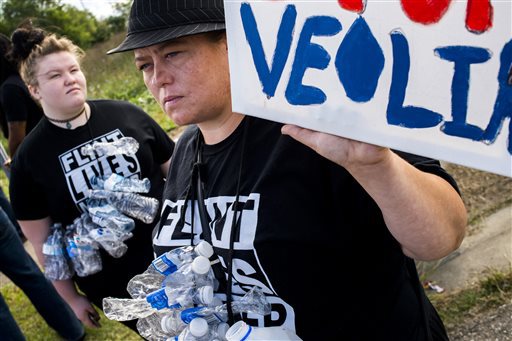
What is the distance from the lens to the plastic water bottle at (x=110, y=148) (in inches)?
79.1

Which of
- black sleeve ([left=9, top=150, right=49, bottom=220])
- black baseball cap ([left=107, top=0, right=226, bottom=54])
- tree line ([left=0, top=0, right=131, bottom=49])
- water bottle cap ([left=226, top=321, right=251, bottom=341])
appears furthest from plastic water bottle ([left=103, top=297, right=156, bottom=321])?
tree line ([left=0, top=0, right=131, bottom=49])

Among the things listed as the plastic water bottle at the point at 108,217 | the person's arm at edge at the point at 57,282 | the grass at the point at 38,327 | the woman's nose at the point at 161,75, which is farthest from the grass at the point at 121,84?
the woman's nose at the point at 161,75

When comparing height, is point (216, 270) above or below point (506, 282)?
above

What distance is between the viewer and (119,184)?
1968mm

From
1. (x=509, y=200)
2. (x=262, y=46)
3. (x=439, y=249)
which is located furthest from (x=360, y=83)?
(x=509, y=200)

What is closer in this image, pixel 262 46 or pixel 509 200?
pixel 262 46

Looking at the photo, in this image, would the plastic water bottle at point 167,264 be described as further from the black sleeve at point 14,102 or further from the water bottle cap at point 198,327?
the black sleeve at point 14,102

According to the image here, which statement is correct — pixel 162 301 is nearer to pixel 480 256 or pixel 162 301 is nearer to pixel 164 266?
pixel 164 266

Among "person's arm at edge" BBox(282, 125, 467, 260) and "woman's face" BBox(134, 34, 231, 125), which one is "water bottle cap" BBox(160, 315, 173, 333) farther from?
"person's arm at edge" BBox(282, 125, 467, 260)

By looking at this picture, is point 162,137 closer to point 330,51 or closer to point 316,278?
point 316,278

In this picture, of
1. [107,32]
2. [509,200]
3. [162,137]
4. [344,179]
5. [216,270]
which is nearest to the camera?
[344,179]

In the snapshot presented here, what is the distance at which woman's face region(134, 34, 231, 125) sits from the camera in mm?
1148

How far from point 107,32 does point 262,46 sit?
84.7ft

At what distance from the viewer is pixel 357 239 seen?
1.05 metres
